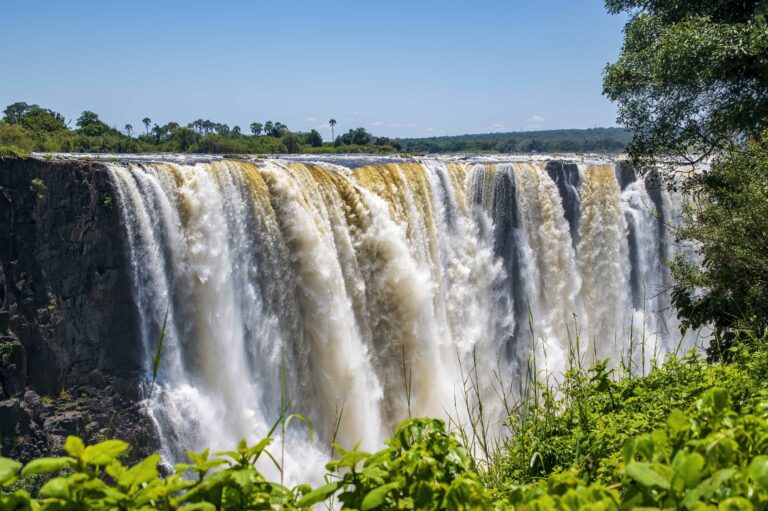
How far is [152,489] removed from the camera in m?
1.60

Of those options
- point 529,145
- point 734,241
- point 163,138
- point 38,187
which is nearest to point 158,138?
point 163,138

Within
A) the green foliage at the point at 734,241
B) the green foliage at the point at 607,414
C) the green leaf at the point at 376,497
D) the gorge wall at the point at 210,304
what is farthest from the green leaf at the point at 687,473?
the gorge wall at the point at 210,304

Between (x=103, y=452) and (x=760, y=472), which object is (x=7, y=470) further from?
(x=760, y=472)

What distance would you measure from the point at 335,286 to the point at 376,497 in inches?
462

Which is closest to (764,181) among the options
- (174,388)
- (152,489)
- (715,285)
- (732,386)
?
(715,285)

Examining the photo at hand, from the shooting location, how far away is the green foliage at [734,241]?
7652 millimetres

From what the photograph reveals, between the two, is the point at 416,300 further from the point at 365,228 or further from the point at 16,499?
the point at 16,499

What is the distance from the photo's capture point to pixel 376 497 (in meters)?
1.66

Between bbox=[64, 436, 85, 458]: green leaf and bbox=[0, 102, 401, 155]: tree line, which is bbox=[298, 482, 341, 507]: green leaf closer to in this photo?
bbox=[64, 436, 85, 458]: green leaf

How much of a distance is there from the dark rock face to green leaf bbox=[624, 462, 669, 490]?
1136 centimetres

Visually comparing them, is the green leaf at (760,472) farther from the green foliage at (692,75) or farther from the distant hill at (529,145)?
the distant hill at (529,145)

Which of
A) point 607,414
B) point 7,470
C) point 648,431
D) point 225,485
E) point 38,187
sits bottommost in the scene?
point 607,414

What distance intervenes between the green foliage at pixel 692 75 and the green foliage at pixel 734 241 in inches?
35.7

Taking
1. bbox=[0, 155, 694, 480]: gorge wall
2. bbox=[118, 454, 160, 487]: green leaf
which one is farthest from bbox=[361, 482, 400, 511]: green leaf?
bbox=[0, 155, 694, 480]: gorge wall
